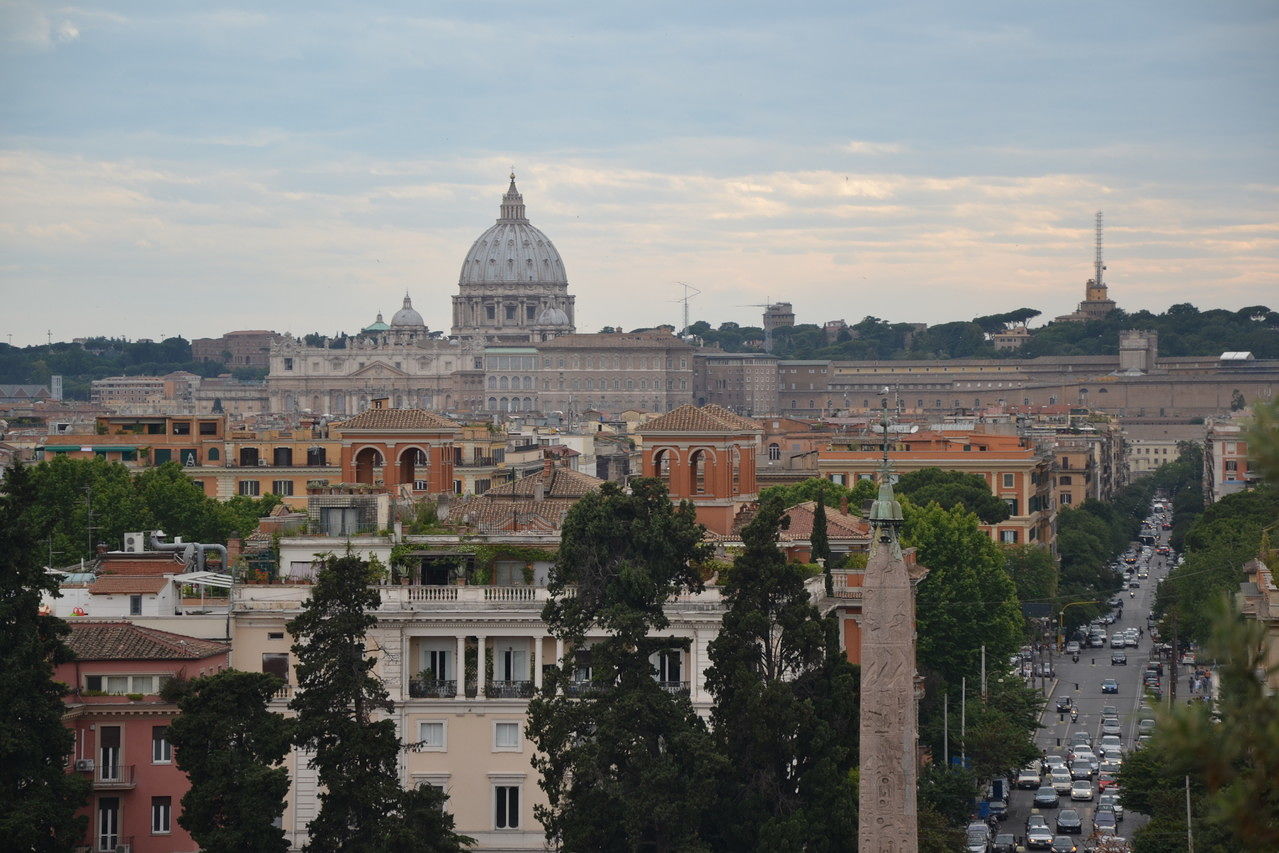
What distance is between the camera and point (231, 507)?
58250 millimetres

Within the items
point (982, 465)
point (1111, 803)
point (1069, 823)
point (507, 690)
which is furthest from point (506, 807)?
point (982, 465)

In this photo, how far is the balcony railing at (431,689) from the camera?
1185 inches

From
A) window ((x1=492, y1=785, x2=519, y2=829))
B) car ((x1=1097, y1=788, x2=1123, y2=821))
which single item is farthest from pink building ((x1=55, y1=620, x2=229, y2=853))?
car ((x1=1097, y1=788, x2=1123, y2=821))

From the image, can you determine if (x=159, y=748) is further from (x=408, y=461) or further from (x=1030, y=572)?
(x=1030, y=572)

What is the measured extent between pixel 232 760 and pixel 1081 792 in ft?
68.7

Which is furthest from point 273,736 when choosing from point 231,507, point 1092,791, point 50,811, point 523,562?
point 231,507

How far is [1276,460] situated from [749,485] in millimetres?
28991

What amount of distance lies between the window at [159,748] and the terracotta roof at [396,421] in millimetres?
10881

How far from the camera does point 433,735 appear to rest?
98.4 ft

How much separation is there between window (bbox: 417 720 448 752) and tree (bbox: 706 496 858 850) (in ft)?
12.2

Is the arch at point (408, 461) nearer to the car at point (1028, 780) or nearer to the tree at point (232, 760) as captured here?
the car at point (1028, 780)

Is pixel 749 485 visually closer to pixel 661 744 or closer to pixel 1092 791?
pixel 1092 791

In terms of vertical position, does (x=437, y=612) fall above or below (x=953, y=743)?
above

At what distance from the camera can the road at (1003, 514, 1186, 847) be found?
41.2 metres
